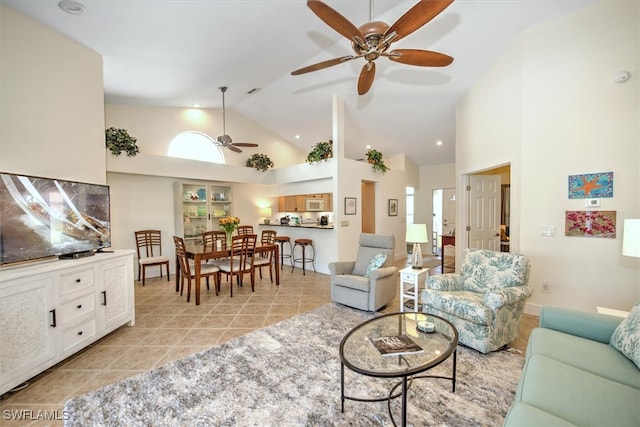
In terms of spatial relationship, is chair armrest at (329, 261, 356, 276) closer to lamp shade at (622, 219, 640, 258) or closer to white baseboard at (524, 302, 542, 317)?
white baseboard at (524, 302, 542, 317)

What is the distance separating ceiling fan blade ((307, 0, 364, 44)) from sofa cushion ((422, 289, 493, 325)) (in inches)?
97.8

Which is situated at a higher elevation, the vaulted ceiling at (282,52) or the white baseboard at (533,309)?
the vaulted ceiling at (282,52)

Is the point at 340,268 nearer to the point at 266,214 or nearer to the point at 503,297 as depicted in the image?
the point at 503,297

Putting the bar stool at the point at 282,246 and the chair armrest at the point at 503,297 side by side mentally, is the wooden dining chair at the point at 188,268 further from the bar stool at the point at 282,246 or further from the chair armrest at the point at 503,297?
the chair armrest at the point at 503,297

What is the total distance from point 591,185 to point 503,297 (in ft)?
6.07

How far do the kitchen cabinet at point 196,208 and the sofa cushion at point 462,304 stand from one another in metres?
5.04

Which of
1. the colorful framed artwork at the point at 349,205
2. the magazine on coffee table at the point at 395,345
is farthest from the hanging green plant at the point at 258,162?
the magazine on coffee table at the point at 395,345

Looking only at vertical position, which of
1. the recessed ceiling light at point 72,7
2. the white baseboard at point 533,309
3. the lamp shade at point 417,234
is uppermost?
the recessed ceiling light at point 72,7

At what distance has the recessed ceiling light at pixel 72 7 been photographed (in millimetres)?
2365

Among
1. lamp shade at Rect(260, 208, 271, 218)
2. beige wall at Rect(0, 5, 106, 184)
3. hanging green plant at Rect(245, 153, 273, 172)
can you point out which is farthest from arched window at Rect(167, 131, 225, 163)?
beige wall at Rect(0, 5, 106, 184)

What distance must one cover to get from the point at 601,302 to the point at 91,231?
5.72 m

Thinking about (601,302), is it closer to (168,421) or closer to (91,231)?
(168,421)

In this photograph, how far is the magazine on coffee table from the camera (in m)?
1.71

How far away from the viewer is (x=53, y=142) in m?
2.75
